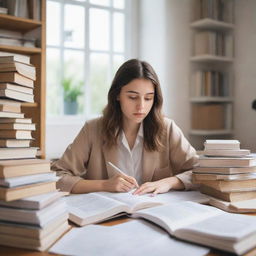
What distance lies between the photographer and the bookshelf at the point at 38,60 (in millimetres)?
2801

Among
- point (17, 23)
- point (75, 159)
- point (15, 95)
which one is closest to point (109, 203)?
point (15, 95)

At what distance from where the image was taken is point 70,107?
354cm

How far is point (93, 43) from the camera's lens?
3668mm

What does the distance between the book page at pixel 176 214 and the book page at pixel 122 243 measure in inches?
1.0

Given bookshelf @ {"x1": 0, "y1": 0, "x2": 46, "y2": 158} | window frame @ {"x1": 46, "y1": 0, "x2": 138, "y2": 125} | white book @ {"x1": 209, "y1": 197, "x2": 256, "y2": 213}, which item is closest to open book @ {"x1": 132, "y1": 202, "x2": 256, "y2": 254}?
white book @ {"x1": 209, "y1": 197, "x2": 256, "y2": 213}

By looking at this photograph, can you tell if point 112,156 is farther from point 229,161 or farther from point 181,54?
point 181,54

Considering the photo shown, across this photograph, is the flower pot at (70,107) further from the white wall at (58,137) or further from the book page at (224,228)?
the book page at (224,228)

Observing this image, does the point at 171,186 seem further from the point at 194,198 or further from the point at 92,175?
the point at 92,175

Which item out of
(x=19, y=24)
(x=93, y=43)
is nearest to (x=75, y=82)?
(x=93, y=43)

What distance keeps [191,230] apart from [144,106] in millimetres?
888

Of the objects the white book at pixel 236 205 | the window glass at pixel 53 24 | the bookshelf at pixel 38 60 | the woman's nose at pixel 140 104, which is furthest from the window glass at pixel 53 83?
the white book at pixel 236 205

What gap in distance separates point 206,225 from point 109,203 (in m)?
0.36

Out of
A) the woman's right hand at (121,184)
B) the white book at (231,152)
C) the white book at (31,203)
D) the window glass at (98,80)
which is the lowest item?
the woman's right hand at (121,184)

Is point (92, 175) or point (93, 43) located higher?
point (93, 43)
